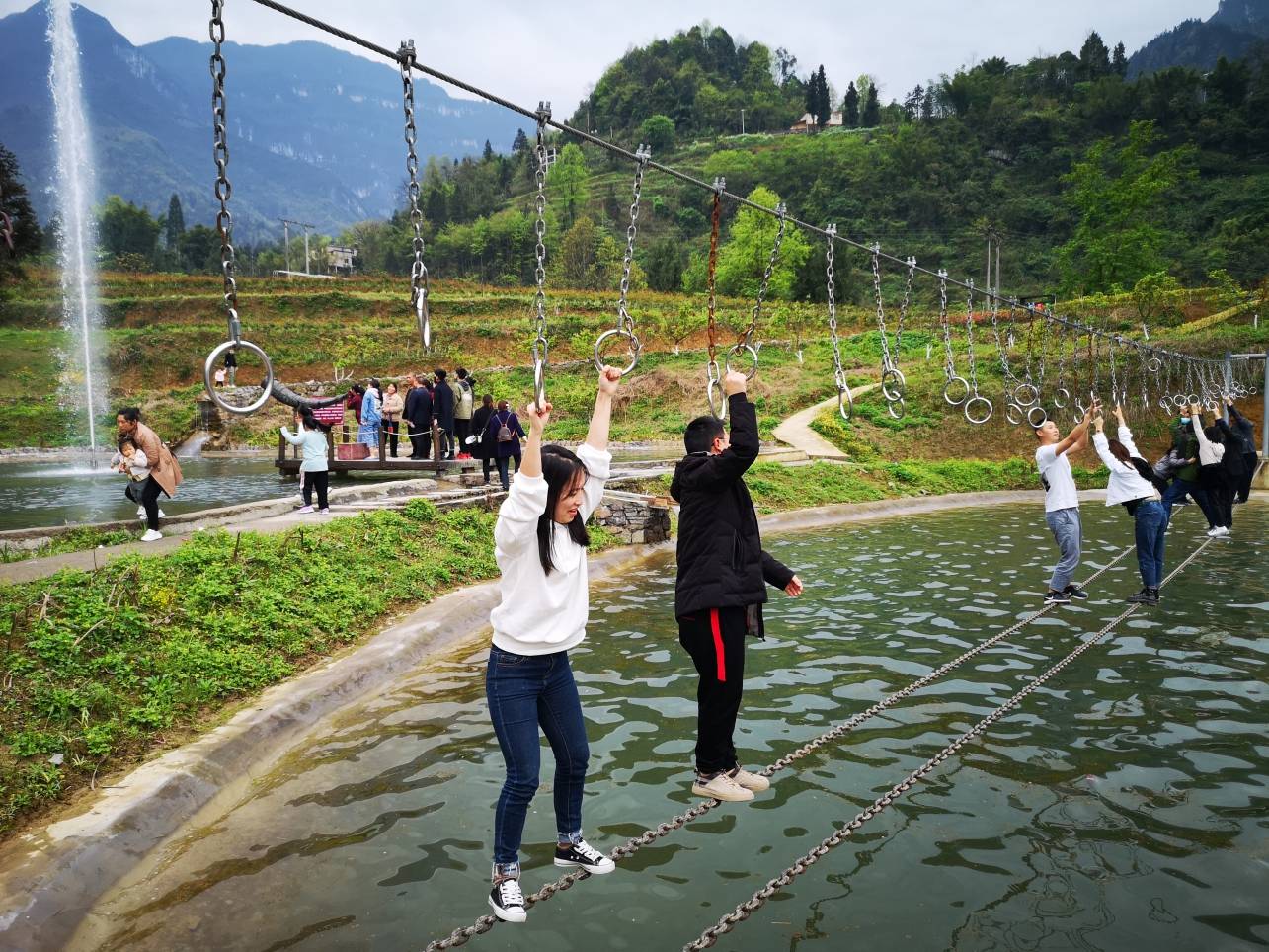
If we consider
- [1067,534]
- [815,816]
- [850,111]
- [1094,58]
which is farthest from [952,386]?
[850,111]

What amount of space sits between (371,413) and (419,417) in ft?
6.75

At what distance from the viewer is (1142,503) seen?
11.1 m

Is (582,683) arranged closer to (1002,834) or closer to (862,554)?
(1002,834)

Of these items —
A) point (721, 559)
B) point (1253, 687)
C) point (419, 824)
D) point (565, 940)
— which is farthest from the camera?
point (1253, 687)

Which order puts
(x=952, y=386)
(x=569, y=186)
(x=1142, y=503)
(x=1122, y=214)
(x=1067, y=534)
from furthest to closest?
(x=569, y=186), (x=1122, y=214), (x=952, y=386), (x=1142, y=503), (x=1067, y=534)

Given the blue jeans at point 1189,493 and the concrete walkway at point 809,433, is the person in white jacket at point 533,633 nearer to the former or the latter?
the blue jeans at point 1189,493

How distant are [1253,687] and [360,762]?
7.97m

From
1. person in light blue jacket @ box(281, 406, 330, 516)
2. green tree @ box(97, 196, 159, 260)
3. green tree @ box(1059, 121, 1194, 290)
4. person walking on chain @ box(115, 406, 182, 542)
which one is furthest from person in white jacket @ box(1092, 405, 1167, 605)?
green tree @ box(97, 196, 159, 260)

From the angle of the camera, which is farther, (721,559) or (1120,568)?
(1120,568)

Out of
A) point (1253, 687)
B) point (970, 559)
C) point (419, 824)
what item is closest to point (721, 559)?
point (419, 824)

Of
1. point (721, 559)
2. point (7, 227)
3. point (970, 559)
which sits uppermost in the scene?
point (7, 227)

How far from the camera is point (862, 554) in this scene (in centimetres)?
1591

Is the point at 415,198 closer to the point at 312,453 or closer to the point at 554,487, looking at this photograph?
the point at 554,487

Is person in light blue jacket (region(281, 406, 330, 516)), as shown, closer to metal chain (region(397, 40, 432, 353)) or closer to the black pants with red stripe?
metal chain (region(397, 40, 432, 353))
